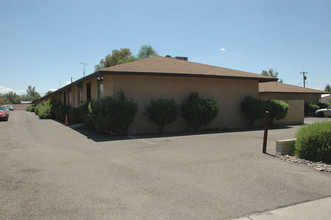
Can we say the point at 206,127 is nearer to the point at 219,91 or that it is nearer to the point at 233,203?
the point at 219,91

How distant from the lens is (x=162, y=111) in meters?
13.3

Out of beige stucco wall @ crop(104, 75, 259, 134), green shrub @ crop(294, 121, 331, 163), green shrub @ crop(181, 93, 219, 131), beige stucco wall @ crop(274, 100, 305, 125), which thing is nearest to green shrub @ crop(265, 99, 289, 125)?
beige stucco wall @ crop(104, 75, 259, 134)

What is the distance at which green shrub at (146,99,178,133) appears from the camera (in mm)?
13352

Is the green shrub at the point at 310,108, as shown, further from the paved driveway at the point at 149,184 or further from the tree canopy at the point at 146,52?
the tree canopy at the point at 146,52

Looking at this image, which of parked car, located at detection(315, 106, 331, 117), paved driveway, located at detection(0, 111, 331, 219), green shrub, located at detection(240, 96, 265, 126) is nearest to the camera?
paved driveway, located at detection(0, 111, 331, 219)

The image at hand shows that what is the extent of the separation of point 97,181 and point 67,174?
38.0 inches

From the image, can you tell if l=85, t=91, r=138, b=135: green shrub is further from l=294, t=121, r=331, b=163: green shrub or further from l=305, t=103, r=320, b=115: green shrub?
l=305, t=103, r=320, b=115: green shrub

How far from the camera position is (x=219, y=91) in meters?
16.5

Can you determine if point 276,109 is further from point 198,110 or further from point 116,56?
point 116,56

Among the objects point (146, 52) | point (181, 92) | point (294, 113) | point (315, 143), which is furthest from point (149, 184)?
point (146, 52)

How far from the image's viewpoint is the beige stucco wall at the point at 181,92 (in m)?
13.9

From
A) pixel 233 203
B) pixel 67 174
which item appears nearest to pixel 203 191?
pixel 233 203

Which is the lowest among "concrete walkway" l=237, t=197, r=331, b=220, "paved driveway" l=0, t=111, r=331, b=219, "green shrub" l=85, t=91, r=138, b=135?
"concrete walkway" l=237, t=197, r=331, b=220

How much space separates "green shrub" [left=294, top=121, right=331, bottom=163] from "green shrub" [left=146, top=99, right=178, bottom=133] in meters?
6.75
